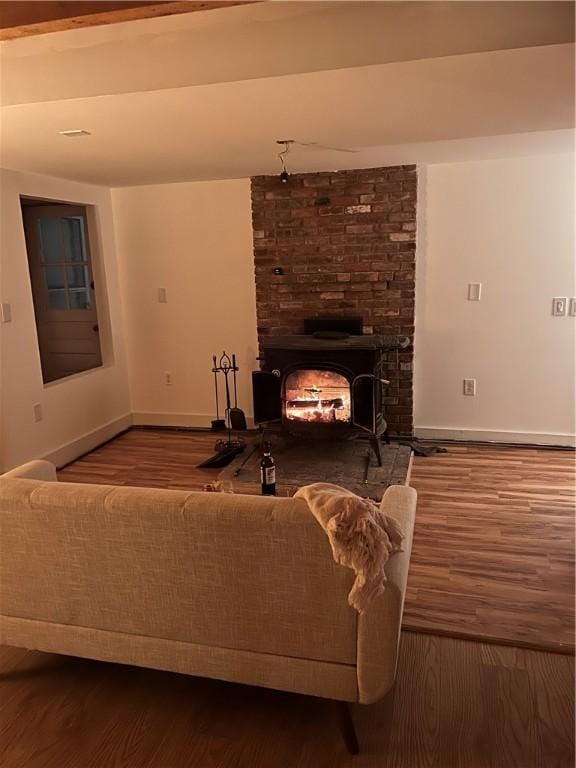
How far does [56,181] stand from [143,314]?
127 centimetres

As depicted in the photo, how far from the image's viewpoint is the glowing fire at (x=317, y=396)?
409cm

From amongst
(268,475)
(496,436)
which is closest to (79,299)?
(268,475)

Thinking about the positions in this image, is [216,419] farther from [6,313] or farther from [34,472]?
[34,472]

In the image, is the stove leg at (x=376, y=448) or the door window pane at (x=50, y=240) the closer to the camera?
the stove leg at (x=376, y=448)

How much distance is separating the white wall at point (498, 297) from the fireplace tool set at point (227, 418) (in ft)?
4.71

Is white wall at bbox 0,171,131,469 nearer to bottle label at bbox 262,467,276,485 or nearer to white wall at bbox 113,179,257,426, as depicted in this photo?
white wall at bbox 113,179,257,426

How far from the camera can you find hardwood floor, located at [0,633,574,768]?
1.80 metres

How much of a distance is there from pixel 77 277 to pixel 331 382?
242 cm

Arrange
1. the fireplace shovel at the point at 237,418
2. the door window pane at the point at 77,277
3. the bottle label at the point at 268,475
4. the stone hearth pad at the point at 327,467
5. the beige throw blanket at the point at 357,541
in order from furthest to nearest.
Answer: the door window pane at the point at 77,277, the fireplace shovel at the point at 237,418, the stone hearth pad at the point at 327,467, the bottle label at the point at 268,475, the beige throw blanket at the point at 357,541

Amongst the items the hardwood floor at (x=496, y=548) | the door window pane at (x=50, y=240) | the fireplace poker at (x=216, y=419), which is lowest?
the hardwood floor at (x=496, y=548)

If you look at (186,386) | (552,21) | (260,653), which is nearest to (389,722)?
(260,653)

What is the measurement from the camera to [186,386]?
514cm

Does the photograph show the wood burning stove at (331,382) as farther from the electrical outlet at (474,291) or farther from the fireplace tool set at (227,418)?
the electrical outlet at (474,291)

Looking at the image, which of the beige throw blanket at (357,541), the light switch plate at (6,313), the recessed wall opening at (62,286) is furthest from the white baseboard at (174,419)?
the beige throw blanket at (357,541)
